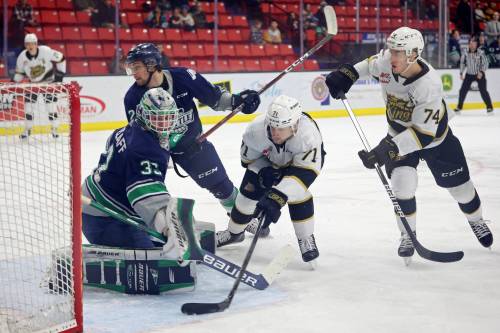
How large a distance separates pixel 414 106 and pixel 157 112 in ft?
3.93

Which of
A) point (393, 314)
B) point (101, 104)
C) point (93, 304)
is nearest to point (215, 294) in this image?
point (93, 304)

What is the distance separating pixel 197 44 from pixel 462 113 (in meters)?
3.90

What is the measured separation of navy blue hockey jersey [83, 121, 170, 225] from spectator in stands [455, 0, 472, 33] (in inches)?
437

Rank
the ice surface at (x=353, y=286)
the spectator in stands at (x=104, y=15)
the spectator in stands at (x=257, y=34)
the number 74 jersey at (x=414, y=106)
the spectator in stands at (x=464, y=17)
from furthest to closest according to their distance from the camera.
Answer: the spectator in stands at (x=464, y=17), the spectator in stands at (x=257, y=34), the spectator in stands at (x=104, y=15), the number 74 jersey at (x=414, y=106), the ice surface at (x=353, y=286)

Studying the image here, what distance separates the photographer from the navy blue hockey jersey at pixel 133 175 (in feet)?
9.73

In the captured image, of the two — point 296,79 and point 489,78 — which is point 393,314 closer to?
point 296,79

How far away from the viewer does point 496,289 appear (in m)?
3.22

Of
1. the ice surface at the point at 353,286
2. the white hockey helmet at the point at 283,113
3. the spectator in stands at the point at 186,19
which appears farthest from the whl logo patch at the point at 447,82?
the white hockey helmet at the point at 283,113

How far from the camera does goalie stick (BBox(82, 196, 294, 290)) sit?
296 cm

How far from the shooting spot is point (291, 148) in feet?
11.4

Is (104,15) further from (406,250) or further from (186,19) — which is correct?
(406,250)

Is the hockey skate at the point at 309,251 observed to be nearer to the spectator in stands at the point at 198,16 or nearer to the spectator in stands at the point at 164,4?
the spectator in stands at the point at 198,16

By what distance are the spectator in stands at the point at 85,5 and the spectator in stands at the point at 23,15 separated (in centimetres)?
66

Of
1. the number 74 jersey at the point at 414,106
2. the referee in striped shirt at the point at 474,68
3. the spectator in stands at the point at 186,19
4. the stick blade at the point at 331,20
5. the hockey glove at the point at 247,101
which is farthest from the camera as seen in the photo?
the referee in striped shirt at the point at 474,68
